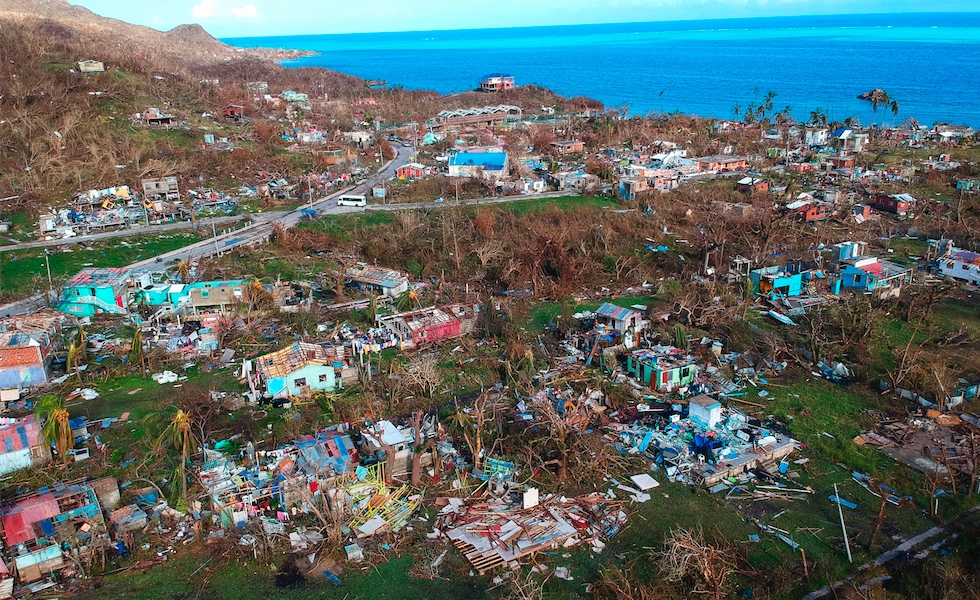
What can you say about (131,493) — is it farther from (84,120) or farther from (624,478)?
(84,120)

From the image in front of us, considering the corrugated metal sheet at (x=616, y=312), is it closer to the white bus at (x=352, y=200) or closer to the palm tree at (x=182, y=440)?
the palm tree at (x=182, y=440)

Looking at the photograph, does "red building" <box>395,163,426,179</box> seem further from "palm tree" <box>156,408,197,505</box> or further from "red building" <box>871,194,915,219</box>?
"palm tree" <box>156,408,197,505</box>

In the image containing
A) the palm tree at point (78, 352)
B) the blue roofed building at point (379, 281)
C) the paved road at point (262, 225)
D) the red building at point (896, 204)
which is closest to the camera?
the palm tree at point (78, 352)

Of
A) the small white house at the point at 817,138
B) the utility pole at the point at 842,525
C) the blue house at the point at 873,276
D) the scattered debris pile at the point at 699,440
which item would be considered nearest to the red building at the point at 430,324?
the scattered debris pile at the point at 699,440

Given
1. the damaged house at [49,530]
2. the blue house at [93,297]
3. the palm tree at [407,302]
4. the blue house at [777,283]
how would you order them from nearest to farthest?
the damaged house at [49,530] → the palm tree at [407,302] → the blue house at [93,297] → the blue house at [777,283]

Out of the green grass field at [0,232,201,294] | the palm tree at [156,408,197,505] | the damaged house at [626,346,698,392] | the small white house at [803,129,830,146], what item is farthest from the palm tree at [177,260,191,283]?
the small white house at [803,129,830,146]
